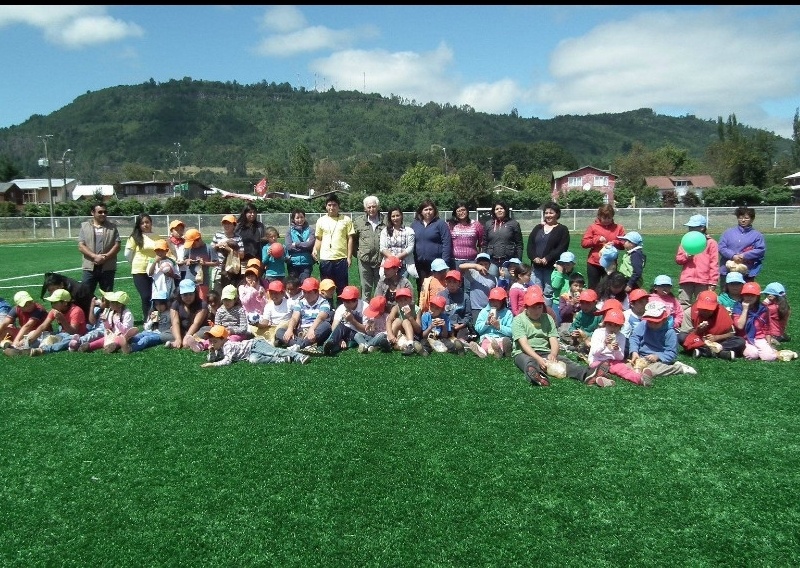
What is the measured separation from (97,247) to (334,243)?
329 cm

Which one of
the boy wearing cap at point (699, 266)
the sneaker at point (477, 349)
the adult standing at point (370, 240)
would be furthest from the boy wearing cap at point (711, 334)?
the adult standing at point (370, 240)

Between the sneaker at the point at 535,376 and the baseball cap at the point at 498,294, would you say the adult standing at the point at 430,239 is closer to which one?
the baseball cap at the point at 498,294

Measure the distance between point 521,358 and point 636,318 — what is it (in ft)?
4.44

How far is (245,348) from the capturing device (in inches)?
283

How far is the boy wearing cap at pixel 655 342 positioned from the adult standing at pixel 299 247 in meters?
4.40

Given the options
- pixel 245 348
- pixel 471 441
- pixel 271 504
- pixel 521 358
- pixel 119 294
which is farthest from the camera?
pixel 119 294

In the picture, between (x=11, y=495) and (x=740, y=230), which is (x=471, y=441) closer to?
(x=11, y=495)

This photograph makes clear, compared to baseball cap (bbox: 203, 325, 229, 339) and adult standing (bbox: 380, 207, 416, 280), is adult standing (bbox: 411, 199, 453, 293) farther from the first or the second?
baseball cap (bbox: 203, 325, 229, 339)

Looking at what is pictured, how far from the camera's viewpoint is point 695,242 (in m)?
7.81

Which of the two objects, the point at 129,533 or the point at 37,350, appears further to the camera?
the point at 37,350

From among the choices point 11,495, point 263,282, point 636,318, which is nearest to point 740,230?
point 636,318

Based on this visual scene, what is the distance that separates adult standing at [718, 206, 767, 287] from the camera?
809 cm

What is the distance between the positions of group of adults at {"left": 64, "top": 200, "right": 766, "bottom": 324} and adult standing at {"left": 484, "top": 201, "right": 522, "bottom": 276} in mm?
13

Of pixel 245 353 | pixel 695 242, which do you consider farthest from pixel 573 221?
pixel 245 353
